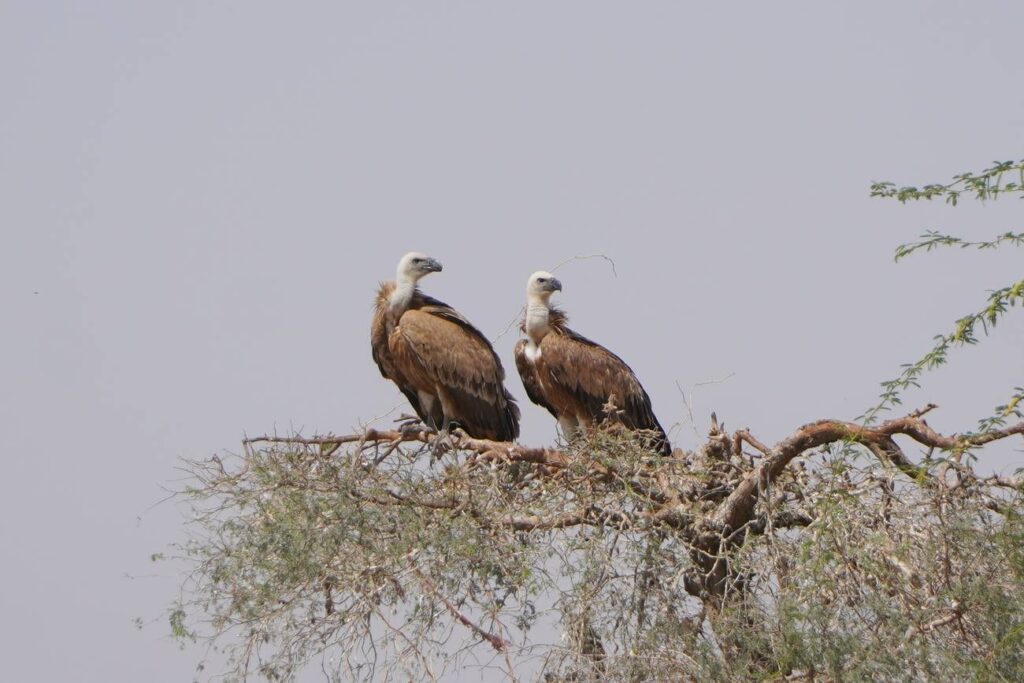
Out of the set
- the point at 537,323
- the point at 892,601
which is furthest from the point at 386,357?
the point at 892,601

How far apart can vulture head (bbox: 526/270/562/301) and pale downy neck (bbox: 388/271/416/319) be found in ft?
3.16

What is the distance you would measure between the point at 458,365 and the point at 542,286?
116 centimetres

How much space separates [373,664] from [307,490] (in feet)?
3.48

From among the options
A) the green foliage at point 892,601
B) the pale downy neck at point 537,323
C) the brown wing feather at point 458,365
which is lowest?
the green foliage at point 892,601

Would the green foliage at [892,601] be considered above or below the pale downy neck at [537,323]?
below

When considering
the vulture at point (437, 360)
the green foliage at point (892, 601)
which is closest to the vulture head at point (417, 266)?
the vulture at point (437, 360)

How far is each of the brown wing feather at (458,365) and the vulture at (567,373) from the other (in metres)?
0.32

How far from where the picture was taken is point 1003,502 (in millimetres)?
7965

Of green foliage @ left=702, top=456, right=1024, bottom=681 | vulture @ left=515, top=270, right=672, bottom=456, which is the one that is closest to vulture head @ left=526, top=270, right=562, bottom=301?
vulture @ left=515, top=270, right=672, bottom=456

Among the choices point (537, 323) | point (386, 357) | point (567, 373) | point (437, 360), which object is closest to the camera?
point (437, 360)

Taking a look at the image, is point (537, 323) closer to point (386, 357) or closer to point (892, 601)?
point (386, 357)

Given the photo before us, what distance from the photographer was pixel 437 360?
1217cm

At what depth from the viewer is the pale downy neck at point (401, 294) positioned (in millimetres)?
12500

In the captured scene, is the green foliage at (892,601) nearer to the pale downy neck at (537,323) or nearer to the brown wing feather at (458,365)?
the brown wing feather at (458,365)
